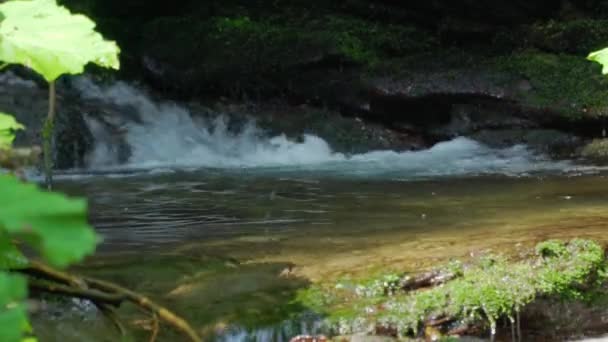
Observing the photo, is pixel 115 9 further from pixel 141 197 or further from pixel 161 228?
pixel 161 228

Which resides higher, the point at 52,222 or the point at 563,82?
the point at 563,82

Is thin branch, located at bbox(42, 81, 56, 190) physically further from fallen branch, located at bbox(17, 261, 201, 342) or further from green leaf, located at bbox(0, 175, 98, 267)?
green leaf, located at bbox(0, 175, 98, 267)

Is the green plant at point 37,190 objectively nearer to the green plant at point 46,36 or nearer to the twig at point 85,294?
the green plant at point 46,36

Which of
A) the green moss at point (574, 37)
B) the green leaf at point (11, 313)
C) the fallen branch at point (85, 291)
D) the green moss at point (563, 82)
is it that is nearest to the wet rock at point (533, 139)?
the green moss at point (563, 82)

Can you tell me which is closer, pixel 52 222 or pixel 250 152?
pixel 52 222

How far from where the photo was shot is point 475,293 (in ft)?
13.2

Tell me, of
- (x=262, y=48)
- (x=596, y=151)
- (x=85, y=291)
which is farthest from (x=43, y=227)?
(x=262, y=48)

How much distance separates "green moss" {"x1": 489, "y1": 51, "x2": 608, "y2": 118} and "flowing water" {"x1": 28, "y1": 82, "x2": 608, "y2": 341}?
1.01 metres

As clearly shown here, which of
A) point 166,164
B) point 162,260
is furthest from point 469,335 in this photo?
point 166,164

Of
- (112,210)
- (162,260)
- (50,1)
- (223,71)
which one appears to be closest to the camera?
(50,1)

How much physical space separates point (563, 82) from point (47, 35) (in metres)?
11.2

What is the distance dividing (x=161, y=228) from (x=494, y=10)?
8.74 meters

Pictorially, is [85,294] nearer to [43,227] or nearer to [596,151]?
[43,227]

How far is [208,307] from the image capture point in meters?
4.05
